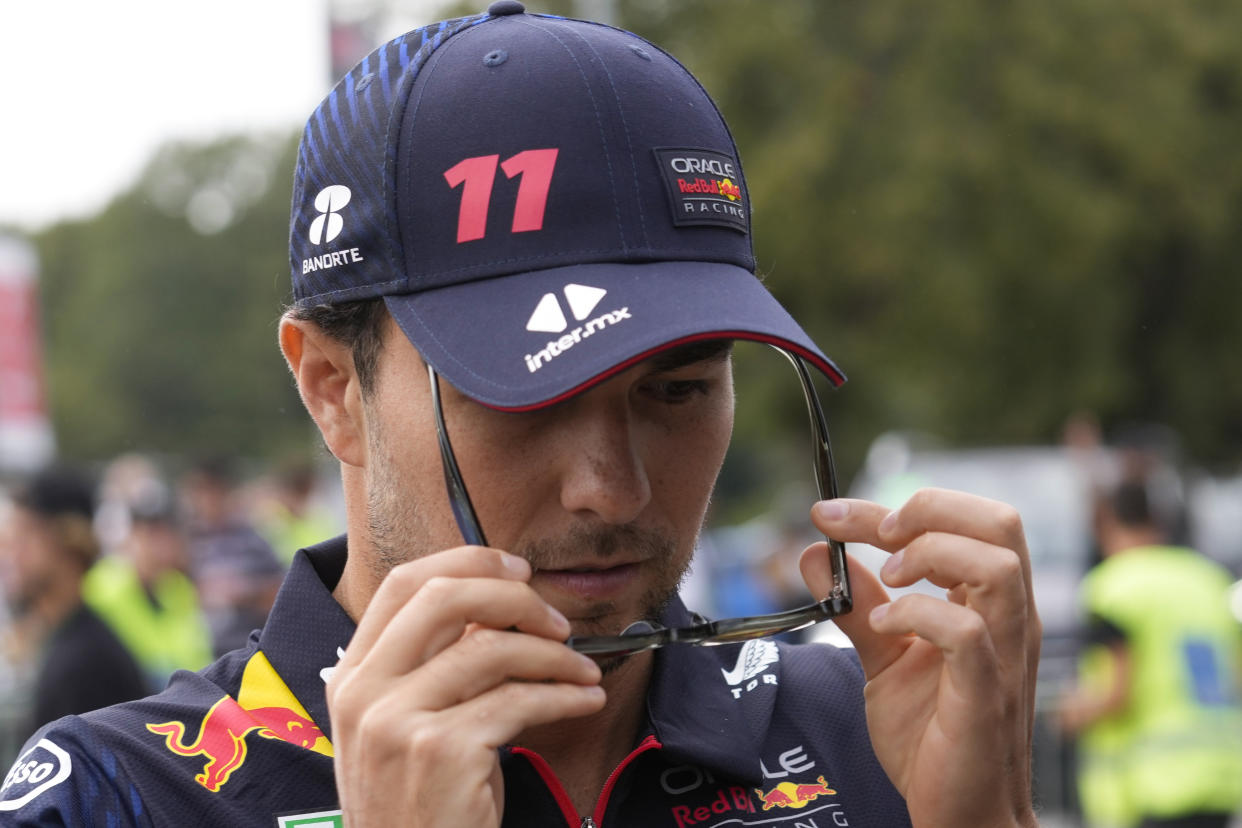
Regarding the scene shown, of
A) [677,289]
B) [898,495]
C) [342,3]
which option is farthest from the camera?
[898,495]

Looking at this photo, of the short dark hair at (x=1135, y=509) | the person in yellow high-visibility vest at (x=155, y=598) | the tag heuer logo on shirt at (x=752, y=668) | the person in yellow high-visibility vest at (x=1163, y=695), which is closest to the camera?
the tag heuer logo on shirt at (x=752, y=668)

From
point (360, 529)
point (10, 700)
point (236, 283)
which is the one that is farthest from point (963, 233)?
point (236, 283)

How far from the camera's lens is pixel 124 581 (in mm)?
A: 8727

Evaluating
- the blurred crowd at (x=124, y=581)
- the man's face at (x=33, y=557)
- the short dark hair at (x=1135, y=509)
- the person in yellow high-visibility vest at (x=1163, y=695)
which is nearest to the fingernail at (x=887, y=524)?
the blurred crowd at (x=124, y=581)

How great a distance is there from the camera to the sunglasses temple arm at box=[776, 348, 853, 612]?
1955 millimetres

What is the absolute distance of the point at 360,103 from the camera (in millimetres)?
1923

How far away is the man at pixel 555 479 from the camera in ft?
5.71

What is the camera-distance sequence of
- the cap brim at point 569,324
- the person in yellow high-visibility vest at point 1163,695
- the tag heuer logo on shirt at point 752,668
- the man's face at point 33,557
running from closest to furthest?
1. the cap brim at point 569,324
2. the tag heuer logo on shirt at point 752,668
3. the man's face at point 33,557
4. the person in yellow high-visibility vest at point 1163,695

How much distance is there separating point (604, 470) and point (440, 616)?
0.96 feet

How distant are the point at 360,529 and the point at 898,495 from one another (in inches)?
348

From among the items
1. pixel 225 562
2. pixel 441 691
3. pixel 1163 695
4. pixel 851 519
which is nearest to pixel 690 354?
pixel 851 519

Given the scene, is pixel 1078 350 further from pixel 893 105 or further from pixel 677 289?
pixel 677 289

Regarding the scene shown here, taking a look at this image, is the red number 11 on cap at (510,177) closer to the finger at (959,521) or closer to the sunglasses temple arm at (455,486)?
the sunglasses temple arm at (455,486)

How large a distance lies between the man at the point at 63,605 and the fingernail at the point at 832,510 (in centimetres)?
376
